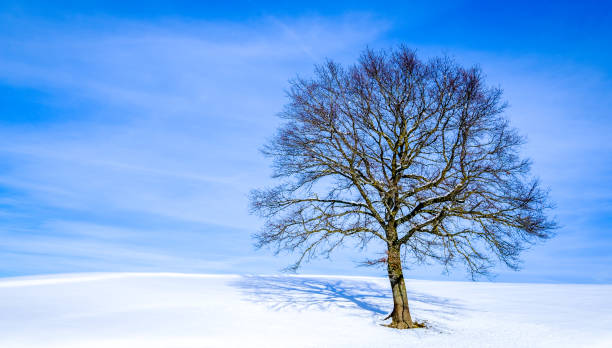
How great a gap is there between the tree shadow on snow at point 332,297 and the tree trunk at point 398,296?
97 centimetres

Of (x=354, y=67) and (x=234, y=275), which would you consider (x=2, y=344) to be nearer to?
(x=354, y=67)

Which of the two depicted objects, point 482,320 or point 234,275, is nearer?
point 482,320

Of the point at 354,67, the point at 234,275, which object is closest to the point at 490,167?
the point at 354,67

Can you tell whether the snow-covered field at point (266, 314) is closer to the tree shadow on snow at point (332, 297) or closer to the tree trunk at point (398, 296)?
the tree shadow on snow at point (332, 297)

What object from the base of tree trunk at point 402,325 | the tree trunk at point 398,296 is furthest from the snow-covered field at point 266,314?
the tree trunk at point 398,296

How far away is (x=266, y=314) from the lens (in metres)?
15.6

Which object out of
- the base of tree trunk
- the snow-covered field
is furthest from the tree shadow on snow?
the base of tree trunk

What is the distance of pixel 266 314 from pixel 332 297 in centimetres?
441

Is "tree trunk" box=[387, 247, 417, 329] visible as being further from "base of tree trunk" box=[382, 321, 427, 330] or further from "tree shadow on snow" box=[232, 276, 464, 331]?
"tree shadow on snow" box=[232, 276, 464, 331]

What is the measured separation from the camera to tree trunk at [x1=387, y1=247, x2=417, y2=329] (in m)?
15.4

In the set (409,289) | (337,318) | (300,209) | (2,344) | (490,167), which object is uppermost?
(490,167)

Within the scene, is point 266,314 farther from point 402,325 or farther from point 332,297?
point 402,325

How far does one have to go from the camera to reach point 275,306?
16.8 m

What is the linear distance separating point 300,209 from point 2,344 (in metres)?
9.31
